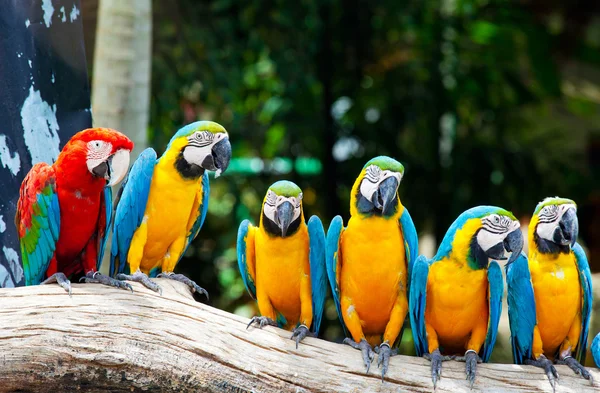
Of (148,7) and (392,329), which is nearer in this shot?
(392,329)

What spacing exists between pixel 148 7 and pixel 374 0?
2.26 metres

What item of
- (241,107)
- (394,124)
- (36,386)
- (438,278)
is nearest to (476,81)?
(394,124)

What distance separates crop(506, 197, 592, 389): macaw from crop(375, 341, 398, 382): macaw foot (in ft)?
1.66

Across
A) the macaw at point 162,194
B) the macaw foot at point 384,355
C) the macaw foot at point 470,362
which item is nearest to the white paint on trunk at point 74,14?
the macaw at point 162,194

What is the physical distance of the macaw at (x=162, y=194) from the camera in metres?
2.54

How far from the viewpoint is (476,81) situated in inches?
214

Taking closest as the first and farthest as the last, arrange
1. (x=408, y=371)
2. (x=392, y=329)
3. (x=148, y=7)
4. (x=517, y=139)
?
1. (x=408, y=371)
2. (x=392, y=329)
3. (x=148, y=7)
4. (x=517, y=139)

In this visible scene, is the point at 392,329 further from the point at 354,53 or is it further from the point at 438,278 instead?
the point at 354,53

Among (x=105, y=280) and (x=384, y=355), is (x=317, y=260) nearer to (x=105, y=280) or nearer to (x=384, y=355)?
(x=384, y=355)

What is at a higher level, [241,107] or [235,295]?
[241,107]

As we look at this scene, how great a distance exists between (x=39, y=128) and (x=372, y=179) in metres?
1.41

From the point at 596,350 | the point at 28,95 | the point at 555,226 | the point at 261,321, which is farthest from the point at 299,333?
the point at 28,95

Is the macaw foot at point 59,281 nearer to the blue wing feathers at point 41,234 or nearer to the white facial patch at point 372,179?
the blue wing feathers at point 41,234

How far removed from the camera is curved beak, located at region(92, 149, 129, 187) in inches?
89.7
